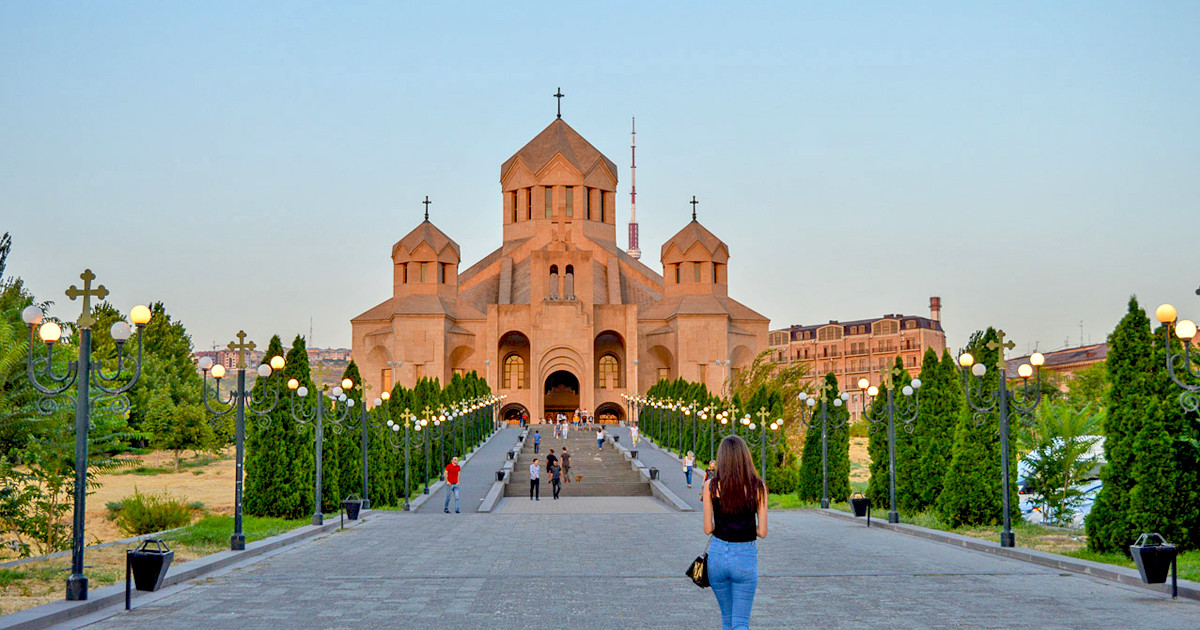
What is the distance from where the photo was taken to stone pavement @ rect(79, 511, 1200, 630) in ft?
26.2

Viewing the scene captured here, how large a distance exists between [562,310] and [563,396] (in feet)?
28.5

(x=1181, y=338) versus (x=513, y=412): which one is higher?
(x=1181, y=338)

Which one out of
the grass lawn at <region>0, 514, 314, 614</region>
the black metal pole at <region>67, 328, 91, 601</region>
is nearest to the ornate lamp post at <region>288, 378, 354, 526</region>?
the grass lawn at <region>0, 514, 314, 614</region>

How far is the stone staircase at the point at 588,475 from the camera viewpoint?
31.7 meters

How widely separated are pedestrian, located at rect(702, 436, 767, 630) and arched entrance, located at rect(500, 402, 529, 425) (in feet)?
180

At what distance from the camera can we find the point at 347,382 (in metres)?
20.7

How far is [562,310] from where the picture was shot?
196ft

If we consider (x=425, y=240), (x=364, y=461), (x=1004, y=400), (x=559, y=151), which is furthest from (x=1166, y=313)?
(x=559, y=151)

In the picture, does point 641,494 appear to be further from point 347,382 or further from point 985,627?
point 985,627

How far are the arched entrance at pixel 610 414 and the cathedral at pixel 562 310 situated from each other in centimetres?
9

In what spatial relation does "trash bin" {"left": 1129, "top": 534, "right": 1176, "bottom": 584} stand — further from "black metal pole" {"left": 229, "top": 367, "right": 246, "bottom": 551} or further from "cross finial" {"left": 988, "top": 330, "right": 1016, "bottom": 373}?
"black metal pole" {"left": 229, "top": 367, "right": 246, "bottom": 551}

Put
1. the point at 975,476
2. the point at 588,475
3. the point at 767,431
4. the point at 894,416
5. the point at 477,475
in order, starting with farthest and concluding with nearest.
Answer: the point at 588,475 → the point at 477,475 → the point at 767,431 → the point at 894,416 → the point at 975,476

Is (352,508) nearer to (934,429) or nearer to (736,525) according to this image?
(934,429)

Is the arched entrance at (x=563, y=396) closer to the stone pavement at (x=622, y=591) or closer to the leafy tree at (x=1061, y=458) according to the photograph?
the leafy tree at (x=1061, y=458)
